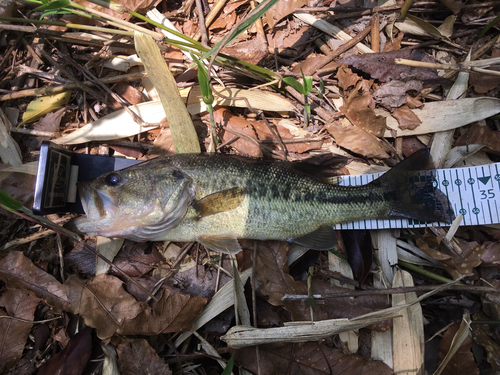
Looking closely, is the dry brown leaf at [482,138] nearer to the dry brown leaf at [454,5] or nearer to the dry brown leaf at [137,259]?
the dry brown leaf at [454,5]

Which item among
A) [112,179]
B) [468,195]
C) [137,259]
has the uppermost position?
[112,179]

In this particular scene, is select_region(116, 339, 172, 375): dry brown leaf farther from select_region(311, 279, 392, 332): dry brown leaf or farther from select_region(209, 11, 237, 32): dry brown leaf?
select_region(209, 11, 237, 32): dry brown leaf

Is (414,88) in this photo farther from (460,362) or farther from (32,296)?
(32,296)

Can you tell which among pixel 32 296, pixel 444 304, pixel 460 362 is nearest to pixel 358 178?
pixel 444 304

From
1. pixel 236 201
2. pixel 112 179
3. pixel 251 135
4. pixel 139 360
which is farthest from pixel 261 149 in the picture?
pixel 139 360

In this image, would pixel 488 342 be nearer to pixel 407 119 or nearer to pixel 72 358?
pixel 407 119

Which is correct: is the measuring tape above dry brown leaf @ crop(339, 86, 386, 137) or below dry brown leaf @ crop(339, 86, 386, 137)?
below

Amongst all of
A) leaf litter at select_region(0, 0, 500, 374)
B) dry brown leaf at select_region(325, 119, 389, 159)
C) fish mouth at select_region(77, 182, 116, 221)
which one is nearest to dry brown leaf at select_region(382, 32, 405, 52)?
leaf litter at select_region(0, 0, 500, 374)
